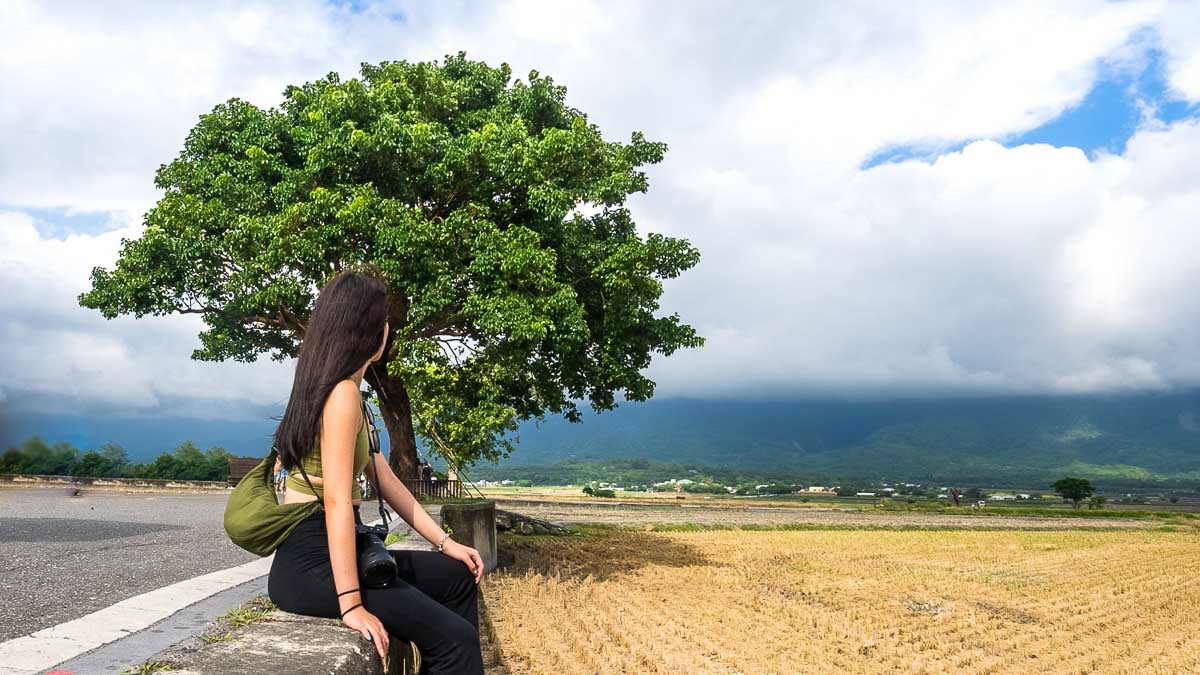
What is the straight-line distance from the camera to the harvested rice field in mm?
8875

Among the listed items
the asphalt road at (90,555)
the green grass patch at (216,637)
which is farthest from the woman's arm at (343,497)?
the asphalt road at (90,555)

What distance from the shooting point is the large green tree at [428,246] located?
45.5ft

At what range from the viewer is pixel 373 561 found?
323 cm

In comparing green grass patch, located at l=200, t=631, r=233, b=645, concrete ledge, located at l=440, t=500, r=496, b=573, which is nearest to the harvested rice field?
concrete ledge, located at l=440, t=500, r=496, b=573

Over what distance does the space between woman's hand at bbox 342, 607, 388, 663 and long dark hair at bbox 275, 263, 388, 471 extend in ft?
1.99

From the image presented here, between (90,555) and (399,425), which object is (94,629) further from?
(399,425)

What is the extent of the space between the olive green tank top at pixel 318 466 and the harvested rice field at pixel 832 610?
196 inches

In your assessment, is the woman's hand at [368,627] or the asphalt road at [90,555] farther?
the asphalt road at [90,555]

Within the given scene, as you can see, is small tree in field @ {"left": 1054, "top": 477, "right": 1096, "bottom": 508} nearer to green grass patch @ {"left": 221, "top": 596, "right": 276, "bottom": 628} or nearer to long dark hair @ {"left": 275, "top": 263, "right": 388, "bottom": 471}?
green grass patch @ {"left": 221, "top": 596, "right": 276, "bottom": 628}

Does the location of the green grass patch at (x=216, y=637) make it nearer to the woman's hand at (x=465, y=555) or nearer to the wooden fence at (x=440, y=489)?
the woman's hand at (x=465, y=555)

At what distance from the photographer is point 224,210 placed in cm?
1524

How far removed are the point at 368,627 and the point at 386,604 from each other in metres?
0.11

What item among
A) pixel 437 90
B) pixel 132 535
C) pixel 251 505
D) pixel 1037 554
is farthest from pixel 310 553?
pixel 1037 554

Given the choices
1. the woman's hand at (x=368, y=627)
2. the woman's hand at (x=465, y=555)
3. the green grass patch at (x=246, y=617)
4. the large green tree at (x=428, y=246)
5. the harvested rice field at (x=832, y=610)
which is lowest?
the harvested rice field at (x=832, y=610)
